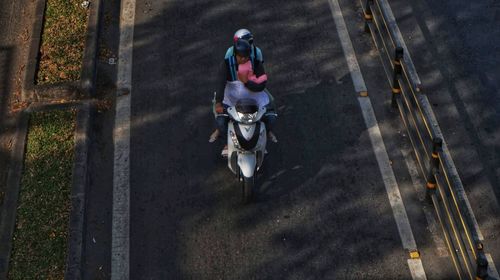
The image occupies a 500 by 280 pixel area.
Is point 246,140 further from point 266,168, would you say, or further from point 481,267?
point 481,267

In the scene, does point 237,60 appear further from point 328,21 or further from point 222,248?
point 328,21

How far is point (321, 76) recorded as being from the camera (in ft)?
39.1

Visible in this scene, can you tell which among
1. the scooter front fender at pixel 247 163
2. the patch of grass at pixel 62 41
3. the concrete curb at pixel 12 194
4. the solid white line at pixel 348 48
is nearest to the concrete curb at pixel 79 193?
the concrete curb at pixel 12 194

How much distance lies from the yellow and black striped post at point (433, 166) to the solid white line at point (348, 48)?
7.74 feet

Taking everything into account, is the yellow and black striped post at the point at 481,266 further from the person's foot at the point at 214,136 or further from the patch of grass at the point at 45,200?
the patch of grass at the point at 45,200

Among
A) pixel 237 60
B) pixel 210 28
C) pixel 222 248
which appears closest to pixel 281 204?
pixel 222 248

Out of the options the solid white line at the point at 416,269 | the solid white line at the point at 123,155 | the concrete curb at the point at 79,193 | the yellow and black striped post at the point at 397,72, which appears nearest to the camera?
the solid white line at the point at 416,269

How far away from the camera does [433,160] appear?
9.43 metres

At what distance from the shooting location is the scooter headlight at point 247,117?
937 cm

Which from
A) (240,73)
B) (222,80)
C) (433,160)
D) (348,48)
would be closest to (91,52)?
(222,80)

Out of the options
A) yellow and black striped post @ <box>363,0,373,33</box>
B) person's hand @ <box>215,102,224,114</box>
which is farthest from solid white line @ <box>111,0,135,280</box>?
yellow and black striped post @ <box>363,0,373,33</box>

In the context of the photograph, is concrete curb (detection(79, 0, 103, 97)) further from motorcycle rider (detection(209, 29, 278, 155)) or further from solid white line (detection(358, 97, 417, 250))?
solid white line (detection(358, 97, 417, 250))

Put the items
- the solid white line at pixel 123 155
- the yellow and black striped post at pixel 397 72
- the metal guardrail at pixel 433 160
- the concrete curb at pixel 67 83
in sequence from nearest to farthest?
the metal guardrail at pixel 433 160
the solid white line at pixel 123 155
the yellow and black striped post at pixel 397 72
the concrete curb at pixel 67 83

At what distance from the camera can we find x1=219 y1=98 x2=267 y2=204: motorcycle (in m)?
9.40
